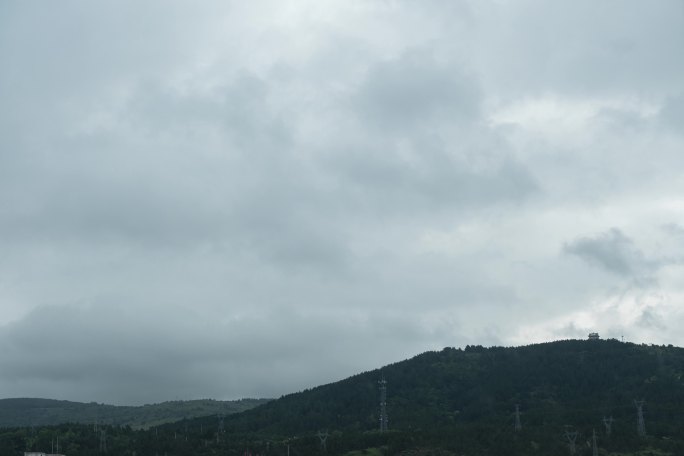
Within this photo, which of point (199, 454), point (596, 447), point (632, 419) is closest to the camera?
point (596, 447)

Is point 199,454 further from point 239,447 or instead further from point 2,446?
point 2,446

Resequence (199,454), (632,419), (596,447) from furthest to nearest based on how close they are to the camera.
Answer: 1. (632,419)
2. (199,454)
3. (596,447)

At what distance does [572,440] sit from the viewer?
159m

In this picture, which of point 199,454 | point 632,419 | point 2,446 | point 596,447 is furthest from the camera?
point 632,419

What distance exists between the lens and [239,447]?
16775 centimetres

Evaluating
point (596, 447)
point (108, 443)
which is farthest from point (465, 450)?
point (108, 443)

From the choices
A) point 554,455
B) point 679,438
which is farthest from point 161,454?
point 679,438

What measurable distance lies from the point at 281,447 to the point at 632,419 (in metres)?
79.4

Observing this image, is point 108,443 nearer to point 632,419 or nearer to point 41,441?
point 41,441

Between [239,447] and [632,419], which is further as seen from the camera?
[632,419]

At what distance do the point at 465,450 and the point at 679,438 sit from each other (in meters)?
45.0

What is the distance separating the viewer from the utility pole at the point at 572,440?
151750mm

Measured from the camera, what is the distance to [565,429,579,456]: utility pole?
151750 mm

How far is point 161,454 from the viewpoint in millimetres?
164250
